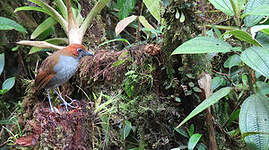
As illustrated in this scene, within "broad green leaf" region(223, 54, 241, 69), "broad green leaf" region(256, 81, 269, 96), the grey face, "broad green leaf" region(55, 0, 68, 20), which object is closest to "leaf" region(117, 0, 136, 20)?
"broad green leaf" region(55, 0, 68, 20)

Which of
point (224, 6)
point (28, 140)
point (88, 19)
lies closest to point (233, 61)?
point (224, 6)

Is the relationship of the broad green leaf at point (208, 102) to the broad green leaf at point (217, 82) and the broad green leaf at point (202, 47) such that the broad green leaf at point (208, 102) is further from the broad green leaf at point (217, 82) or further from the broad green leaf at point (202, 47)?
the broad green leaf at point (217, 82)

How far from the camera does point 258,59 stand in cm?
105

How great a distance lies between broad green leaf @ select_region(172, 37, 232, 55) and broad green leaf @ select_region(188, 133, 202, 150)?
47cm

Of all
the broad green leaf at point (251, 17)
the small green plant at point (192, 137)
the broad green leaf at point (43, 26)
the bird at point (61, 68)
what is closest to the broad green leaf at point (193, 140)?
the small green plant at point (192, 137)

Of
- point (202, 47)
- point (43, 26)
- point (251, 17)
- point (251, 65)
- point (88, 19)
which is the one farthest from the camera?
point (43, 26)

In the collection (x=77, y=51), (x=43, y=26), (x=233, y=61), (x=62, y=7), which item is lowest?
(x=233, y=61)

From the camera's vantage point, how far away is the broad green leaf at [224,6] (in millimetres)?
1292

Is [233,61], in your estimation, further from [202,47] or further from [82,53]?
[82,53]

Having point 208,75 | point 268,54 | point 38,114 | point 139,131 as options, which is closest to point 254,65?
point 268,54

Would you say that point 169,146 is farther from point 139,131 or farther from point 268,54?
point 268,54

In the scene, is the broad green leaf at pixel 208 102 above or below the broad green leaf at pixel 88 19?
below

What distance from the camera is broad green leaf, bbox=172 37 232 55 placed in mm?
1128

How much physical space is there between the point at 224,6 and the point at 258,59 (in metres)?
0.36
